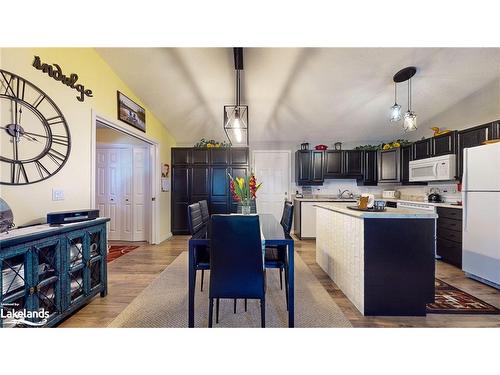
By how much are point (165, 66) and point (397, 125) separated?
15.4ft

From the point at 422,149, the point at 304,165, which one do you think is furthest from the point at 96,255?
the point at 422,149

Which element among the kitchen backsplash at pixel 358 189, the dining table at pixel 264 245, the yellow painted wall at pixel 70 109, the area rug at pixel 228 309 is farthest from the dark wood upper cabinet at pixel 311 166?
the yellow painted wall at pixel 70 109

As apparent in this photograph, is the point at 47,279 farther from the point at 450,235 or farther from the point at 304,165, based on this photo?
the point at 450,235

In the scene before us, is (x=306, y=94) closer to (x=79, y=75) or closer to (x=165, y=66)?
(x=165, y=66)

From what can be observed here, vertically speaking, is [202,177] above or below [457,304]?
above

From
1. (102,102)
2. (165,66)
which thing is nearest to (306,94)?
(165,66)

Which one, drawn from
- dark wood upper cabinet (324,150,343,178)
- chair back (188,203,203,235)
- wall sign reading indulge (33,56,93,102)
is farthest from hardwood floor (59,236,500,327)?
wall sign reading indulge (33,56,93,102)

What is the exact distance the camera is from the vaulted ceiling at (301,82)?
2773 mm

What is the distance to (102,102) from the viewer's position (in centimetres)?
264

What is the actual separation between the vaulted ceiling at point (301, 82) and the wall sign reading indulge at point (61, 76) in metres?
0.63

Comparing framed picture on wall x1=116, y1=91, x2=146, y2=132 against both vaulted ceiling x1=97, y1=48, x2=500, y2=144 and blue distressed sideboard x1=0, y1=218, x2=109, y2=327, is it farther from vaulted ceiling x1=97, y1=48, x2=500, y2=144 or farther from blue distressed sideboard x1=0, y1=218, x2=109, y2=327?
blue distressed sideboard x1=0, y1=218, x2=109, y2=327

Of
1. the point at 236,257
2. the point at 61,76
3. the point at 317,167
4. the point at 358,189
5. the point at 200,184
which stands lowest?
the point at 236,257

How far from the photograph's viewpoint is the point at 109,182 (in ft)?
14.8

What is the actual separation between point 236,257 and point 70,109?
229 cm
